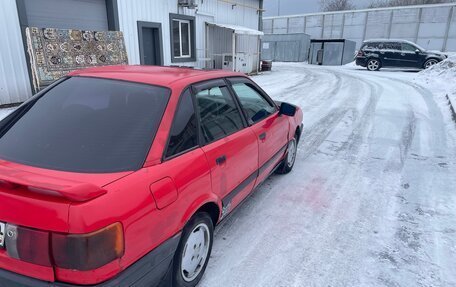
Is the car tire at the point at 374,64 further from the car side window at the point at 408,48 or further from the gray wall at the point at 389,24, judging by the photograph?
the gray wall at the point at 389,24

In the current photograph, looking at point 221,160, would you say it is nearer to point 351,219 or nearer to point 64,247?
point 64,247

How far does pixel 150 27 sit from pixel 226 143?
10.3m

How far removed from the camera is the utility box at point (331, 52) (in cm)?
2675

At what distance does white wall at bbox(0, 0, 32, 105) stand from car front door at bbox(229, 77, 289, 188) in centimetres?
715

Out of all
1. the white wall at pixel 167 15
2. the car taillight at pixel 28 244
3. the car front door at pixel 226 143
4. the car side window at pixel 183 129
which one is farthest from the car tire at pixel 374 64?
the car taillight at pixel 28 244

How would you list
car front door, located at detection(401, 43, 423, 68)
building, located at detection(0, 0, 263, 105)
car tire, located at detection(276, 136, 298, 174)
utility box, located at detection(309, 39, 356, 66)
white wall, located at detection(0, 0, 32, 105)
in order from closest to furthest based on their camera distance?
car tire, located at detection(276, 136, 298, 174)
white wall, located at detection(0, 0, 32, 105)
building, located at detection(0, 0, 263, 105)
car front door, located at detection(401, 43, 423, 68)
utility box, located at detection(309, 39, 356, 66)

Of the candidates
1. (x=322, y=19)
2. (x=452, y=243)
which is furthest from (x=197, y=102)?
(x=322, y=19)

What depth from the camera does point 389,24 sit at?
1302 inches

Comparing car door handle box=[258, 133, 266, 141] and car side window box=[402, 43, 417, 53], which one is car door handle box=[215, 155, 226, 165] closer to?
car door handle box=[258, 133, 266, 141]

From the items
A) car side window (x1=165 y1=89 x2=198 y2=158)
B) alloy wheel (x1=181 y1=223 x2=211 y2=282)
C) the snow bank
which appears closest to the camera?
car side window (x1=165 y1=89 x2=198 y2=158)

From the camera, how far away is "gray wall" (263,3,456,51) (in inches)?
1191

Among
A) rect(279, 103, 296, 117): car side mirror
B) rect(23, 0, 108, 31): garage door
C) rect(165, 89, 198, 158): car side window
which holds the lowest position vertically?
rect(279, 103, 296, 117): car side mirror

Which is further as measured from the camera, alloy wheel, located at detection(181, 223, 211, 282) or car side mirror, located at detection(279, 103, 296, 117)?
car side mirror, located at detection(279, 103, 296, 117)

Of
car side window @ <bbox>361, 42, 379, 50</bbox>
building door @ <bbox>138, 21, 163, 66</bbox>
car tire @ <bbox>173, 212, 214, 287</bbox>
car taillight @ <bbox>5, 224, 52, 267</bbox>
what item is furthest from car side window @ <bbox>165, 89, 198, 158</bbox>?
car side window @ <bbox>361, 42, 379, 50</bbox>
